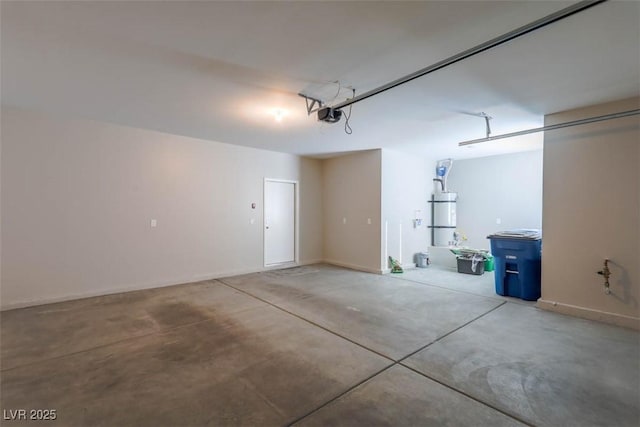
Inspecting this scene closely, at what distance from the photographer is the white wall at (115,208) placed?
391 centimetres

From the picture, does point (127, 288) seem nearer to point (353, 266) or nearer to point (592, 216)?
point (353, 266)

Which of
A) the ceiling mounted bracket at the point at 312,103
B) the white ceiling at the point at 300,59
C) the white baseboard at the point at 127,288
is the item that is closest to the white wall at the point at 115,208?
the white baseboard at the point at 127,288

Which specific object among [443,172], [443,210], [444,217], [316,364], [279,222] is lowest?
[316,364]

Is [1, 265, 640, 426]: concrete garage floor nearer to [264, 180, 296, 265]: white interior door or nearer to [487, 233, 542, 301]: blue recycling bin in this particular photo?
[487, 233, 542, 301]: blue recycling bin

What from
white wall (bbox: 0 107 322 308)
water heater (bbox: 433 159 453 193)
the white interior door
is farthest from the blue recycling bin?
white wall (bbox: 0 107 322 308)

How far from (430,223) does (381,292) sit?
11.3ft

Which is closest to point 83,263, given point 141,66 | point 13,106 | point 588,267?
point 13,106

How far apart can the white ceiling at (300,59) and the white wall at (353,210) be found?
7.35ft

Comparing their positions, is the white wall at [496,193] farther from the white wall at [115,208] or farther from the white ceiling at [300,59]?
the white wall at [115,208]

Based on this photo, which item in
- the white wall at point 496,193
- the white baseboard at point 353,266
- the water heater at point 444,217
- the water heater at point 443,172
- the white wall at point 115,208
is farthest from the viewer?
the water heater at point 443,172

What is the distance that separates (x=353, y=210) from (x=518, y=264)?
3.32 meters

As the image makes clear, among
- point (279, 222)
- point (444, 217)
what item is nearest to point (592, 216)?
point (444, 217)

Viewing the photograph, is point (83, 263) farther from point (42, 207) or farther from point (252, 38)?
point (252, 38)

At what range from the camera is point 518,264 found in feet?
14.4
